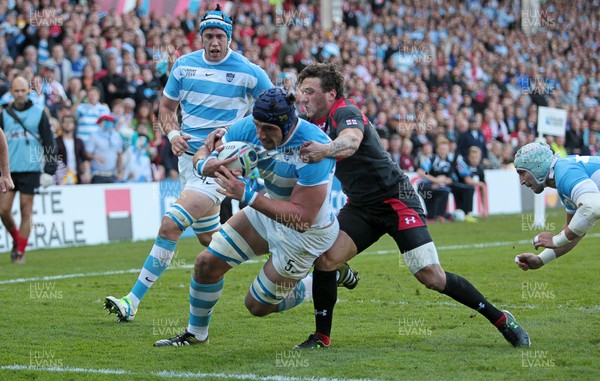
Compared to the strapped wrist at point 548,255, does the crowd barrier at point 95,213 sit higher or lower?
lower

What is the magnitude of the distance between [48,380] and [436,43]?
1020 inches

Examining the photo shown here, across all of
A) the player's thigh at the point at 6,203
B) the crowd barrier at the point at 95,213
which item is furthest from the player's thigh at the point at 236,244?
the crowd barrier at the point at 95,213

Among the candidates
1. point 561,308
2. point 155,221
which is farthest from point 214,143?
point 155,221

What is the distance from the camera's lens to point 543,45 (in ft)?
116

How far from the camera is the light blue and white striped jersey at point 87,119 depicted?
57.6ft

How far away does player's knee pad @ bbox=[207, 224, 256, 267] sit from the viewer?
A: 7.32 meters

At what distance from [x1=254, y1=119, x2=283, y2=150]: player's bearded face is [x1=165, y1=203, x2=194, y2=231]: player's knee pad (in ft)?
7.51

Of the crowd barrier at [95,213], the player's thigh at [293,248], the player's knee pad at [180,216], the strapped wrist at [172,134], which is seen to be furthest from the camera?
the crowd barrier at [95,213]

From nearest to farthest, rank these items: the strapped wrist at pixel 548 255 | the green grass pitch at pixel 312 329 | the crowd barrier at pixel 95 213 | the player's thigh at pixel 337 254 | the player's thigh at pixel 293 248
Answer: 1. the green grass pitch at pixel 312 329
2. the player's thigh at pixel 293 248
3. the player's thigh at pixel 337 254
4. the strapped wrist at pixel 548 255
5. the crowd barrier at pixel 95 213

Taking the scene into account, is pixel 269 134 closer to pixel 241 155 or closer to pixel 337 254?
pixel 241 155

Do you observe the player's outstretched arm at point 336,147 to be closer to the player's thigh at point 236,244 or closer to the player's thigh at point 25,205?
the player's thigh at point 236,244

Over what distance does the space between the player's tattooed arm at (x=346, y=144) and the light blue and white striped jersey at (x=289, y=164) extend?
0.24 feet

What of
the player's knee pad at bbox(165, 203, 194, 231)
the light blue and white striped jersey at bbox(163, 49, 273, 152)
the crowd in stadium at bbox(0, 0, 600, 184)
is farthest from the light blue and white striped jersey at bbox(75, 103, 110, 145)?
the player's knee pad at bbox(165, 203, 194, 231)

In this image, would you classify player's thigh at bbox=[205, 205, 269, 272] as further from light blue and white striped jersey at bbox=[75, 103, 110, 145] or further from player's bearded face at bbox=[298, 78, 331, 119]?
light blue and white striped jersey at bbox=[75, 103, 110, 145]
